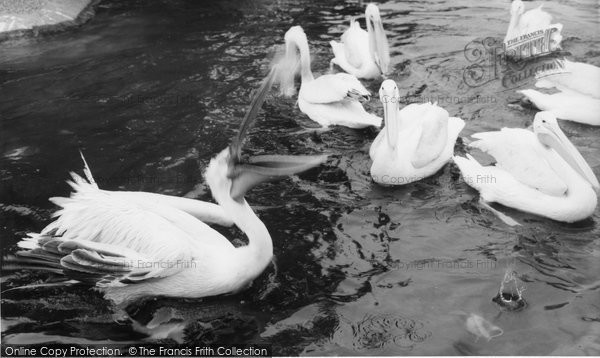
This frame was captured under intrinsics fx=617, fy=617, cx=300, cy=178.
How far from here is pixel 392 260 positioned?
161 inches

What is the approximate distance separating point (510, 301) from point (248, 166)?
5.75 feet

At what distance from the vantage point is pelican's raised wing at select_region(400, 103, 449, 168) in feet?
16.6

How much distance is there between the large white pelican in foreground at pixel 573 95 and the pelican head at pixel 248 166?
361 cm

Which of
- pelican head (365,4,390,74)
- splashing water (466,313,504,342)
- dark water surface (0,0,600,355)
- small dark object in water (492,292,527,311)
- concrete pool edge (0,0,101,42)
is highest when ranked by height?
concrete pool edge (0,0,101,42)

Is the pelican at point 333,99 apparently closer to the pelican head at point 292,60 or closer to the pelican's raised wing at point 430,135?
the pelican head at point 292,60

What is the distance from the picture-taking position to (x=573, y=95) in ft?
19.9

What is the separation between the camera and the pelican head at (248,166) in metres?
3.18

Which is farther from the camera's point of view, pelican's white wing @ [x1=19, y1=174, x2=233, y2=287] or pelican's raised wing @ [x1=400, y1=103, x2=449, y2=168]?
pelican's raised wing @ [x1=400, y1=103, x2=449, y2=168]

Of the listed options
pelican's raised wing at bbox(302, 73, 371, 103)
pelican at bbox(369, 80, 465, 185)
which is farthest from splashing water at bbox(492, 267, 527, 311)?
pelican's raised wing at bbox(302, 73, 371, 103)

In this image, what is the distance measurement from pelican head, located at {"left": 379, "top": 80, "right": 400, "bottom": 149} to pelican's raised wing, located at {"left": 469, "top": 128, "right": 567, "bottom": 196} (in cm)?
77

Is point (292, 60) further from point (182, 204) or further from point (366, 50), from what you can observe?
point (182, 204)

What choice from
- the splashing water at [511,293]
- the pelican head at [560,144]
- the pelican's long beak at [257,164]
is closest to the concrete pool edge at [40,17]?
the pelican's long beak at [257,164]

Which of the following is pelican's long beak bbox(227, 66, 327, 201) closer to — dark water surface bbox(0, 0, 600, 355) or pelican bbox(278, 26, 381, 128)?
dark water surface bbox(0, 0, 600, 355)

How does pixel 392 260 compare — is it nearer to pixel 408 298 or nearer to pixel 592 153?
pixel 408 298
